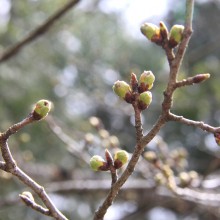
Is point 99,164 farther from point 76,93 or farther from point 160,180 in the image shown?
point 76,93

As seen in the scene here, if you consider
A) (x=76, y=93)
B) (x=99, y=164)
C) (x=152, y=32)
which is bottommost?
(x=76, y=93)

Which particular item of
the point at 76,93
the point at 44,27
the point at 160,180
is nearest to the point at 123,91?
the point at 160,180

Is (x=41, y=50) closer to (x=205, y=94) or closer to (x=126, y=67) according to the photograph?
(x=126, y=67)

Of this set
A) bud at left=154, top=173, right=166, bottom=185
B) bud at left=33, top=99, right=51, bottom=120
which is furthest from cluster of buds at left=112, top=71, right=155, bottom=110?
bud at left=154, top=173, right=166, bottom=185

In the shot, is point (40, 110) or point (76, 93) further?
point (76, 93)

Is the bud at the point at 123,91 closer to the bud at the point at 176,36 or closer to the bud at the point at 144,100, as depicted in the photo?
the bud at the point at 144,100

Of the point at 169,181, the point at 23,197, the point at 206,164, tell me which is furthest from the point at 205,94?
the point at 23,197

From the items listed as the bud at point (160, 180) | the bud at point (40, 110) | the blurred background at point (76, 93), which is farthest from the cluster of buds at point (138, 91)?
the blurred background at point (76, 93)
